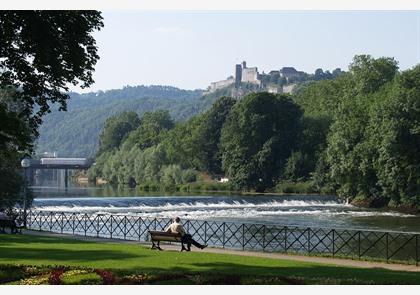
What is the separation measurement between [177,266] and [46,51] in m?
7.15

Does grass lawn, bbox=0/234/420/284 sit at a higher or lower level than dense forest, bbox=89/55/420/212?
lower

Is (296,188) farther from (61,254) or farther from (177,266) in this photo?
(177,266)

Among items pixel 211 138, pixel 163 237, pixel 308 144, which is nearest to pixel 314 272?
pixel 163 237

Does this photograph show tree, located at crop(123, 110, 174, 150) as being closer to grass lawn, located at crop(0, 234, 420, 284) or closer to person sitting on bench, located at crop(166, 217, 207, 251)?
person sitting on bench, located at crop(166, 217, 207, 251)

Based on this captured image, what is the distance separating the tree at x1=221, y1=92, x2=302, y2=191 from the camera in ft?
328

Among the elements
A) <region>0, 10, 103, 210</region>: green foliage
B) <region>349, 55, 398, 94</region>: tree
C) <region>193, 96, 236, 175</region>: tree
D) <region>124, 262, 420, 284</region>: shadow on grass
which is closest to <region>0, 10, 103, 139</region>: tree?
<region>0, 10, 103, 210</region>: green foliage

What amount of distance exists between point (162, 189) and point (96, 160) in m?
48.8

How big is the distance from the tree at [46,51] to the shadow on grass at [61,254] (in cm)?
472

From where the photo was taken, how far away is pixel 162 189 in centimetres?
10812

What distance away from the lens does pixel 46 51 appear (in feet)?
65.8

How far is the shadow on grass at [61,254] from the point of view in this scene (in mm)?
21484

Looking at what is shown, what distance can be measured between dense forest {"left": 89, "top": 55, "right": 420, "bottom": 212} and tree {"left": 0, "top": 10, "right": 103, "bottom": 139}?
4763cm

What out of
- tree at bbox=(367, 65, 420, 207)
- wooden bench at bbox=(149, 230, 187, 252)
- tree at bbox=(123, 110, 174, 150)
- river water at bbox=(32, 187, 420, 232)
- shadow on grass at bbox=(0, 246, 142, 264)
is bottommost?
river water at bbox=(32, 187, 420, 232)

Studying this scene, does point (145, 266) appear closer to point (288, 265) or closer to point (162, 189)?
point (288, 265)
